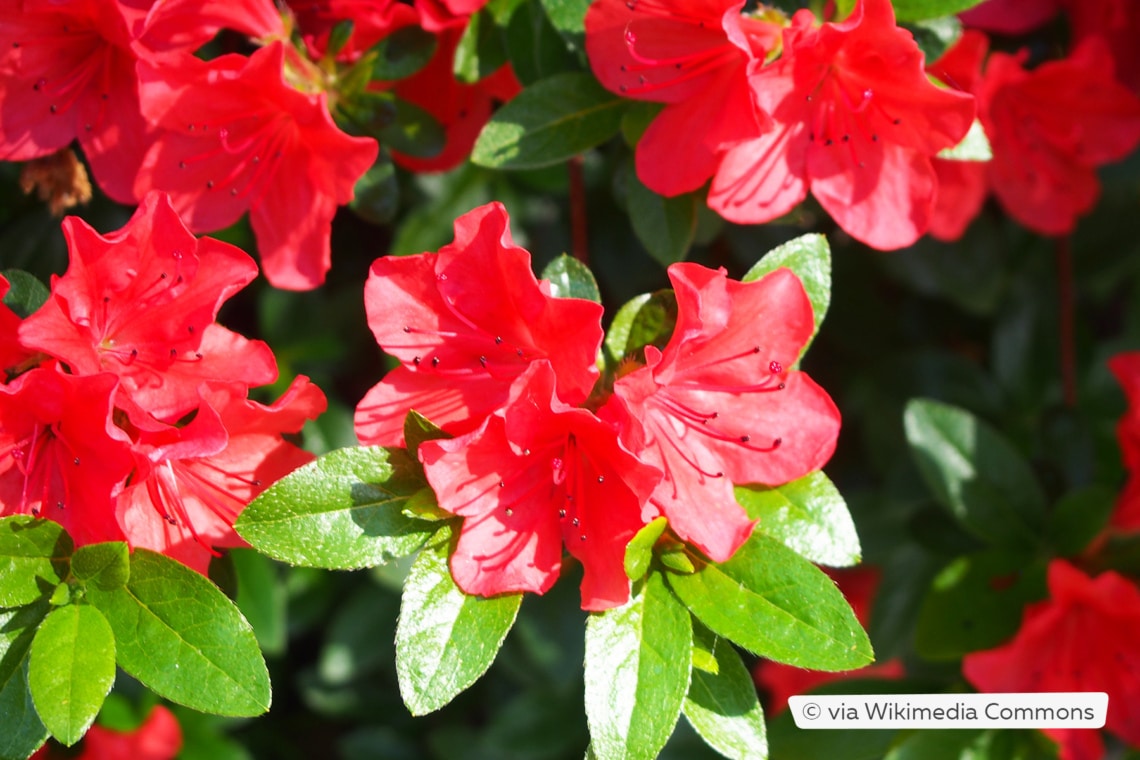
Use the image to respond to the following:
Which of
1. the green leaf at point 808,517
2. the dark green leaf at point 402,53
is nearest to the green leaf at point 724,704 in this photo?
the green leaf at point 808,517

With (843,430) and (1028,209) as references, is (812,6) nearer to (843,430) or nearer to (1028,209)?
(1028,209)

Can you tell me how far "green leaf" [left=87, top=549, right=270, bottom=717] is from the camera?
40.3 inches

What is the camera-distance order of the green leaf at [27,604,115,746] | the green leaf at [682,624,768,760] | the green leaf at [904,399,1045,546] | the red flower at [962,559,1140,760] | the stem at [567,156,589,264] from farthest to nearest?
the stem at [567,156,589,264]
the green leaf at [904,399,1045,546]
the red flower at [962,559,1140,760]
the green leaf at [682,624,768,760]
the green leaf at [27,604,115,746]

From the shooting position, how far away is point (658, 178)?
128cm

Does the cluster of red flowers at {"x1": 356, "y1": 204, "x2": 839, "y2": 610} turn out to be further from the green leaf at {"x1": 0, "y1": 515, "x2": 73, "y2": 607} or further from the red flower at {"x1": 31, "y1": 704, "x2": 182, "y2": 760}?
the red flower at {"x1": 31, "y1": 704, "x2": 182, "y2": 760}

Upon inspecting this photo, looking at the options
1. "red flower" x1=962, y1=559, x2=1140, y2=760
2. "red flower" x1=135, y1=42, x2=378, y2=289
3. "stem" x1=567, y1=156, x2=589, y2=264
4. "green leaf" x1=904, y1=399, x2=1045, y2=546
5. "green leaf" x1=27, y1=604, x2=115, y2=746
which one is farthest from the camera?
"stem" x1=567, y1=156, x2=589, y2=264

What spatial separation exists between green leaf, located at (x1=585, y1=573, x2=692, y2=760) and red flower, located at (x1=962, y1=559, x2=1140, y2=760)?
484 mm

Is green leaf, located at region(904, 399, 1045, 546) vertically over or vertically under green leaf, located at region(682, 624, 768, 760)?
under

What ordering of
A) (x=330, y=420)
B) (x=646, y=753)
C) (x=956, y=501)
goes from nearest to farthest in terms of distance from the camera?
(x=646, y=753) → (x=956, y=501) → (x=330, y=420)

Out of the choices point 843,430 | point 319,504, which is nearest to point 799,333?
point 319,504

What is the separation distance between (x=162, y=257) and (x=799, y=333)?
2.12ft

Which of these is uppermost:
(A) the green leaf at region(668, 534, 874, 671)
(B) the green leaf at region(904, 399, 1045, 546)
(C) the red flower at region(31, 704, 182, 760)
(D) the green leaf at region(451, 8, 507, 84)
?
(D) the green leaf at region(451, 8, 507, 84)

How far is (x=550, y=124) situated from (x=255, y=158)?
35cm

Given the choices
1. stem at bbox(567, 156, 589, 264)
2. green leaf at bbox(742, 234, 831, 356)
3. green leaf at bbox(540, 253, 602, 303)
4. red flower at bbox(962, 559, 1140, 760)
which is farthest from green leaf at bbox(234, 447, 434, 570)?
red flower at bbox(962, 559, 1140, 760)
